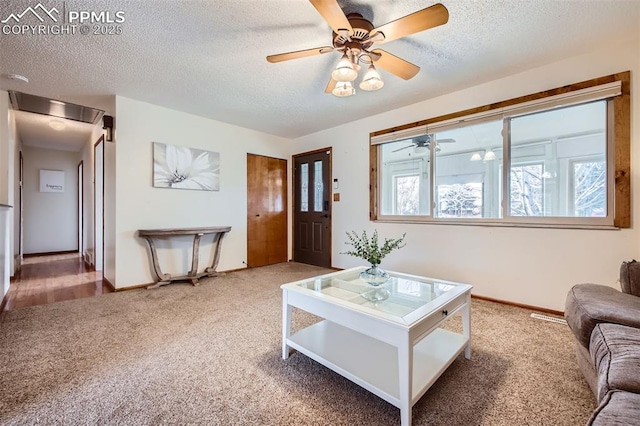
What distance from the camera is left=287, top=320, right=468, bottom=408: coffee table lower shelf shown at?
1383mm

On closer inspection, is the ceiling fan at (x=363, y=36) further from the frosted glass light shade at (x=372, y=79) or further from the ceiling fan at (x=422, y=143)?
the ceiling fan at (x=422, y=143)

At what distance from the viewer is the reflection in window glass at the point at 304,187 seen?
17.1ft

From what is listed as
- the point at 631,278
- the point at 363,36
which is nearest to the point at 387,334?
the point at 631,278

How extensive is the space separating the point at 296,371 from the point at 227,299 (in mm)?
1674

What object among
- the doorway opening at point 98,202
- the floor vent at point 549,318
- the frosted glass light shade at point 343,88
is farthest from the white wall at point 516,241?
the doorway opening at point 98,202

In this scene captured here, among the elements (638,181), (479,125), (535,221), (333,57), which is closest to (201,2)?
(333,57)

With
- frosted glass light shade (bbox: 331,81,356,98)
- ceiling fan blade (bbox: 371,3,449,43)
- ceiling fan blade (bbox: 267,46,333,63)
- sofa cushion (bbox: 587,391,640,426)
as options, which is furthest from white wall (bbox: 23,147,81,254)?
sofa cushion (bbox: 587,391,640,426)

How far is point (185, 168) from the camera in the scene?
400cm

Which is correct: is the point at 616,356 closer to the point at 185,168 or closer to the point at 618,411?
the point at 618,411

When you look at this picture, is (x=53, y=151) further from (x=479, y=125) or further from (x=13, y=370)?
(x=479, y=125)

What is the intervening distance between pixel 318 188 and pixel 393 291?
10.5ft

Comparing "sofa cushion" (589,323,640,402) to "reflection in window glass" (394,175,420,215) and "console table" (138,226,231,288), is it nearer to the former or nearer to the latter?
"reflection in window glass" (394,175,420,215)

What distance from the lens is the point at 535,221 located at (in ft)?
9.21

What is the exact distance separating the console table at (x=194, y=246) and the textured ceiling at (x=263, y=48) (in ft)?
5.53
